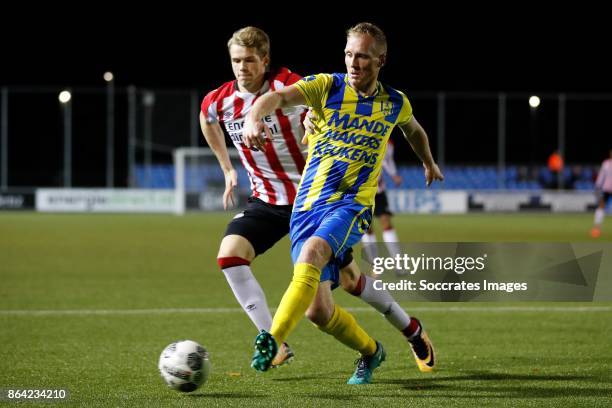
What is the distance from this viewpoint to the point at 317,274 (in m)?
5.07

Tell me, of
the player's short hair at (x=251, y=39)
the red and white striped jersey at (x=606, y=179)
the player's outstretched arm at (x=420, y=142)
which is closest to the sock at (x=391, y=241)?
the player's outstretched arm at (x=420, y=142)

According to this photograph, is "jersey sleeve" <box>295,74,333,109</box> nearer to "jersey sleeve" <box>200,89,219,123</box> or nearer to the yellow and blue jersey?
the yellow and blue jersey

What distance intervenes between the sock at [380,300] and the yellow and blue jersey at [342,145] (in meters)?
0.82

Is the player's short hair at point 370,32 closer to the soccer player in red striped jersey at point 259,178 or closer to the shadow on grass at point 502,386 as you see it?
the soccer player in red striped jersey at point 259,178

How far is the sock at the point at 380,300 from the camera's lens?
616cm

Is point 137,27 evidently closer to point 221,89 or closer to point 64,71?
point 64,71

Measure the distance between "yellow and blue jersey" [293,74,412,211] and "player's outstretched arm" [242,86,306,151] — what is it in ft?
0.74

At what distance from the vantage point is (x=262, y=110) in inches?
193

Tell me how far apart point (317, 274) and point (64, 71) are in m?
53.2

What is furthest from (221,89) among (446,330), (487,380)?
(446,330)

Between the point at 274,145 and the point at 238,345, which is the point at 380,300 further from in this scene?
the point at 238,345

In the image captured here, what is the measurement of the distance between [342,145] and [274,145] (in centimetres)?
90

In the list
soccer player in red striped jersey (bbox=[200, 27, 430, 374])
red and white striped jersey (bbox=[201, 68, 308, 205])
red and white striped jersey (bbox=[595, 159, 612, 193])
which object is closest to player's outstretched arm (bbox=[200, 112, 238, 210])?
soccer player in red striped jersey (bbox=[200, 27, 430, 374])

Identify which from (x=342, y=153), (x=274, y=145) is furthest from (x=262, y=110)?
(x=274, y=145)
